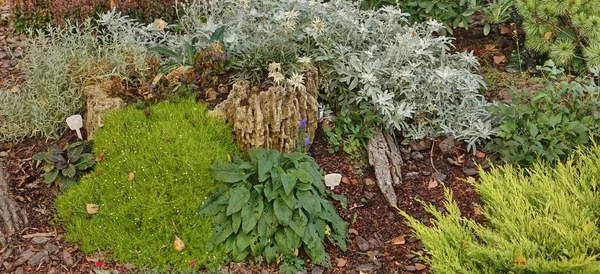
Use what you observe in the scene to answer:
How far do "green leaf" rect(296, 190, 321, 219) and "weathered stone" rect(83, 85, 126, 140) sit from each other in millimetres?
1507

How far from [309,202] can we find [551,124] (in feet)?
6.15

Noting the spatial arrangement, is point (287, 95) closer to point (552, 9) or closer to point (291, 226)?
point (291, 226)

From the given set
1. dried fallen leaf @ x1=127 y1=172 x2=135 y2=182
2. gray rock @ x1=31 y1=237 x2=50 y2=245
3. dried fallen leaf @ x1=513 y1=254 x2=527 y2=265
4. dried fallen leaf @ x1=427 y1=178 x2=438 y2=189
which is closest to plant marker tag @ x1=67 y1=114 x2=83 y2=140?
dried fallen leaf @ x1=127 y1=172 x2=135 y2=182

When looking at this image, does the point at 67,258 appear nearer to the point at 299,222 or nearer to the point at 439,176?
the point at 299,222

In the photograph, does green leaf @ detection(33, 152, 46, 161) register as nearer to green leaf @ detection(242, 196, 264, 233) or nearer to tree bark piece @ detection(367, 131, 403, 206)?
green leaf @ detection(242, 196, 264, 233)

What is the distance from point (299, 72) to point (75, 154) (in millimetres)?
1653

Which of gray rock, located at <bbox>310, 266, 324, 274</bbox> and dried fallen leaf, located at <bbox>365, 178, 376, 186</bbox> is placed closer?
gray rock, located at <bbox>310, 266, 324, 274</bbox>

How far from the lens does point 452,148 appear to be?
4.61 metres

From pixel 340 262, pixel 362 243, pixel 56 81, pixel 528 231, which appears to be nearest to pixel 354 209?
pixel 362 243

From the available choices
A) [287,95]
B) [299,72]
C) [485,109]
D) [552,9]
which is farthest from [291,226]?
[552,9]

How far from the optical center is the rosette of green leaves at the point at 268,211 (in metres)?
3.60

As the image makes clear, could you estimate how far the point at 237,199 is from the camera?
11.8 feet

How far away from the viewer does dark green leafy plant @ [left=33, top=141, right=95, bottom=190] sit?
3.98 m

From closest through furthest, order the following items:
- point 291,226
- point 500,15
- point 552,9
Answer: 1. point 291,226
2. point 552,9
3. point 500,15
